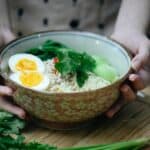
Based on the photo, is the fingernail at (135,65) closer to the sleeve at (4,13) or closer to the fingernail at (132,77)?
the fingernail at (132,77)

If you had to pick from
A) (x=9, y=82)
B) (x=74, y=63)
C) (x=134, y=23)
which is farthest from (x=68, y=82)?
(x=134, y=23)

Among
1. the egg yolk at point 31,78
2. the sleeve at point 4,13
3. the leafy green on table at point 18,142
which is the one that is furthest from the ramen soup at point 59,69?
the sleeve at point 4,13

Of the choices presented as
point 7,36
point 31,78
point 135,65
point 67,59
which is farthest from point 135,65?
point 7,36

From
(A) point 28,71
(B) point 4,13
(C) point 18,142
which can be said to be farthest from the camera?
(B) point 4,13

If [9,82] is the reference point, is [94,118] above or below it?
below

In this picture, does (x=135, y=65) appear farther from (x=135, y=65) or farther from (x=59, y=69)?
(x=59, y=69)

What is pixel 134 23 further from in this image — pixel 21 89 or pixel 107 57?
pixel 21 89
